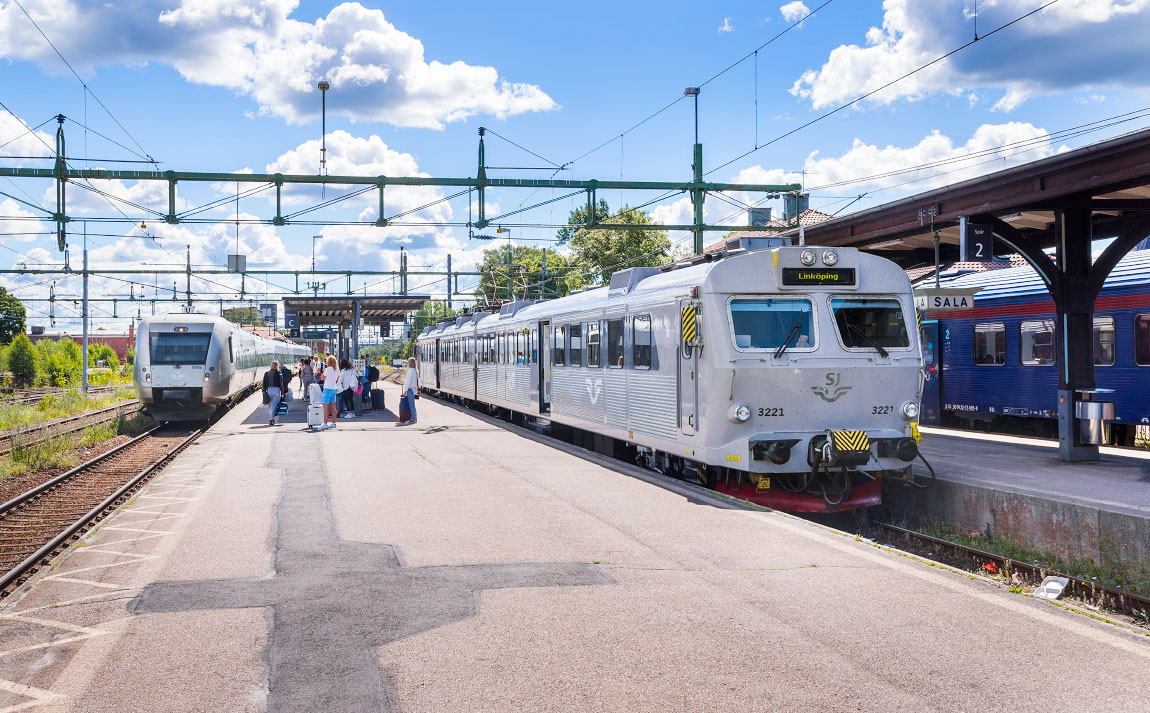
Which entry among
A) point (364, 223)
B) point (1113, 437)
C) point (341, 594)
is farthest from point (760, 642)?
point (364, 223)

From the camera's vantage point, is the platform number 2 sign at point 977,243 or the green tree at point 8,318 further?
the green tree at point 8,318

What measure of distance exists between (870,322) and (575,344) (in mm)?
6500

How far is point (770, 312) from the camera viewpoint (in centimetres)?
1121

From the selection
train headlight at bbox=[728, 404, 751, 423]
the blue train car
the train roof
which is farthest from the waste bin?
train headlight at bbox=[728, 404, 751, 423]

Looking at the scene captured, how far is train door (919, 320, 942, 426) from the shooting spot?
69.2ft

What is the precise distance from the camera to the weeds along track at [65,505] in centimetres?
920

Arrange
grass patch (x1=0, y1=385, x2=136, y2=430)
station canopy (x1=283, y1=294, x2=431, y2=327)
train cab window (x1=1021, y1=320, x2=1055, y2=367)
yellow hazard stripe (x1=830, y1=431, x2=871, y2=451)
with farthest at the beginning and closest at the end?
station canopy (x1=283, y1=294, x2=431, y2=327) < grass patch (x1=0, y1=385, x2=136, y2=430) < train cab window (x1=1021, y1=320, x2=1055, y2=367) < yellow hazard stripe (x1=830, y1=431, x2=871, y2=451)

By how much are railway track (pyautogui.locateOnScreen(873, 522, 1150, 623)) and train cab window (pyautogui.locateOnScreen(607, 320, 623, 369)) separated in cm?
468

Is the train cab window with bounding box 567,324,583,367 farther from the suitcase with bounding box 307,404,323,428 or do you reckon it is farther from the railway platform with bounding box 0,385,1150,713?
the suitcase with bounding box 307,404,323,428

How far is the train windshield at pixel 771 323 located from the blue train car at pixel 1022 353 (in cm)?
790

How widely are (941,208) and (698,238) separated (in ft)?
28.8

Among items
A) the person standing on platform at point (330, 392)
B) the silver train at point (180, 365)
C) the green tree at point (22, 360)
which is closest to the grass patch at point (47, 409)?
the silver train at point (180, 365)

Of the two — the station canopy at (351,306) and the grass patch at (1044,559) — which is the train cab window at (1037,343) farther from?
the station canopy at (351,306)

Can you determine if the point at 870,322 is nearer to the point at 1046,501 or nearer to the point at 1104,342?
the point at 1046,501
